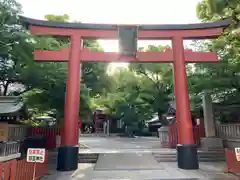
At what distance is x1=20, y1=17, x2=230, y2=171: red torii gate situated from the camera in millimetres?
8773

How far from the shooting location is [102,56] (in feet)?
31.6

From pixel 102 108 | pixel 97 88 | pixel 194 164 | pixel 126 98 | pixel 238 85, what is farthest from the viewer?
pixel 102 108

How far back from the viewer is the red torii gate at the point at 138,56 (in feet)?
28.8

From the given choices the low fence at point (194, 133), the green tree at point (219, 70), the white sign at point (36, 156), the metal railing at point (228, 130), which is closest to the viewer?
the white sign at point (36, 156)

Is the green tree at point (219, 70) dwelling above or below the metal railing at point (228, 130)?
above

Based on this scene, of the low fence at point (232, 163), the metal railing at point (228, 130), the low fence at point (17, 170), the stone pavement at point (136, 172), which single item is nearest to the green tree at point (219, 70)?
the metal railing at point (228, 130)

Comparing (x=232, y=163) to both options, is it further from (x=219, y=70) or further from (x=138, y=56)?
(x=138, y=56)

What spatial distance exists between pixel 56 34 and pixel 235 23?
793 cm

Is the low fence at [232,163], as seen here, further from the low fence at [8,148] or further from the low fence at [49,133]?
the low fence at [49,133]

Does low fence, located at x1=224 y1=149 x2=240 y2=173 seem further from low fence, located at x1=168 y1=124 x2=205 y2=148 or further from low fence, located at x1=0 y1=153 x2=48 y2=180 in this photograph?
low fence, located at x1=0 y1=153 x2=48 y2=180

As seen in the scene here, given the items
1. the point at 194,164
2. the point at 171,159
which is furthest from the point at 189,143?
the point at 171,159

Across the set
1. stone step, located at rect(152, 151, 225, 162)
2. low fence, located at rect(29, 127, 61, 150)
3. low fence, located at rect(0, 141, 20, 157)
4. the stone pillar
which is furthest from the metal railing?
low fence, located at rect(0, 141, 20, 157)

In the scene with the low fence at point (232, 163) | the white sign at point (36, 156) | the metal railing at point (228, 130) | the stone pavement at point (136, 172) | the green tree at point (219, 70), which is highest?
the green tree at point (219, 70)

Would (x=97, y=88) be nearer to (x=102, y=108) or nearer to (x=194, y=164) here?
(x=194, y=164)
